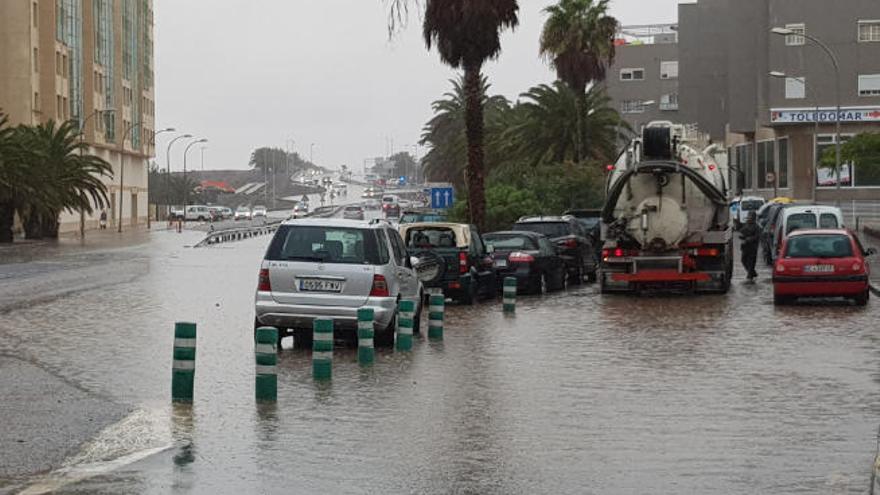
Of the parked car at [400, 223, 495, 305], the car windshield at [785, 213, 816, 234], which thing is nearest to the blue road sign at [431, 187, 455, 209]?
the car windshield at [785, 213, 816, 234]

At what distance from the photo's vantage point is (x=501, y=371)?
696 inches

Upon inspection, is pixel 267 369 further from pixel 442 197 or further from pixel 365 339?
pixel 442 197

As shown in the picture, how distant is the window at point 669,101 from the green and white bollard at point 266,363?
12179cm

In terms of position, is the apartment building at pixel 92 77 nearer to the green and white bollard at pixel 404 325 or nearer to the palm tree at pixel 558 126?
the palm tree at pixel 558 126

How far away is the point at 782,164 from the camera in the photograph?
88.9m

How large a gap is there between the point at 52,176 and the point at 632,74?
68.8 metres

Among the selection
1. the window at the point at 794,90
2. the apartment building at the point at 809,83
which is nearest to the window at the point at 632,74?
the apartment building at the point at 809,83

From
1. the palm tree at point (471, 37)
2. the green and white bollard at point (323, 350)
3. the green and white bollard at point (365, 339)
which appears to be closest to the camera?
the green and white bollard at point (323, 350)

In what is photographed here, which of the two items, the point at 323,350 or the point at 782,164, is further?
the point at 782,164

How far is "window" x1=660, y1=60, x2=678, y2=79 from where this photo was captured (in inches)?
5320

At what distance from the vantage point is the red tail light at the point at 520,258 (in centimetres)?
3312

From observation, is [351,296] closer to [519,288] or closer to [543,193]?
[519,288]

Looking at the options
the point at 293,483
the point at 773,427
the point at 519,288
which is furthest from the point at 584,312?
the point at 293,483

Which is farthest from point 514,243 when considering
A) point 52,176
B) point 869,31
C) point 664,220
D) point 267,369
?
point 869,31
